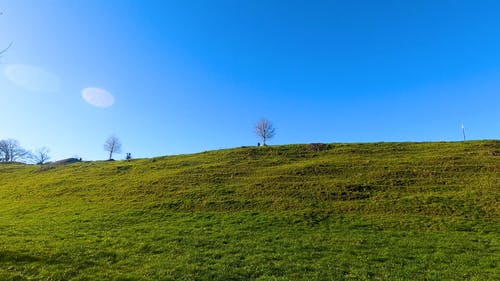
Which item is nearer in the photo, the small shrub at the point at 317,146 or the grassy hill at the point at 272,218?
the grassy hill at the point at 272,218

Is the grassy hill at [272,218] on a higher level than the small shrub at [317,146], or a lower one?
lower

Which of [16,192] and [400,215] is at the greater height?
[16,192]

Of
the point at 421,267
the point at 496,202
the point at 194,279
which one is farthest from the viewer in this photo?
the point at 496,202

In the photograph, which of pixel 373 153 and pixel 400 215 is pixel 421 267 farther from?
pixel 373 153

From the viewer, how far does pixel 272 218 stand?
25375mm

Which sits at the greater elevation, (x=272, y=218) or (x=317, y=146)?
(x=317, y=146)

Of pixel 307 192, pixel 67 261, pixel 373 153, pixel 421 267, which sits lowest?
pixel 421 267

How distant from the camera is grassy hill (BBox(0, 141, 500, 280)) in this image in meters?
14.6

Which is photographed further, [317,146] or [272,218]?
[317,146]

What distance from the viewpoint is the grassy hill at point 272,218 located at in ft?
47.9

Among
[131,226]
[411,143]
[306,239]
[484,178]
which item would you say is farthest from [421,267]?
[411,143]

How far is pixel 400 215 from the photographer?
25.3m

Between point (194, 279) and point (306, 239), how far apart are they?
9124 millimetres

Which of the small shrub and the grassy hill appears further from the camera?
the small shrub
